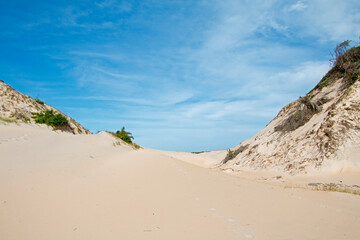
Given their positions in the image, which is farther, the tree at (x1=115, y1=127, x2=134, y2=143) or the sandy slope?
the tree at (x1=115, y1=127, x2=134, y2=143)

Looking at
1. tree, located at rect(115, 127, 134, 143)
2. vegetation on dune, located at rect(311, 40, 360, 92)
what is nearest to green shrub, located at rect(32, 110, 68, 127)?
tree, located at rect(115, 127, 134, 143)

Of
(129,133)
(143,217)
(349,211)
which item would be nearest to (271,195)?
(349,211)

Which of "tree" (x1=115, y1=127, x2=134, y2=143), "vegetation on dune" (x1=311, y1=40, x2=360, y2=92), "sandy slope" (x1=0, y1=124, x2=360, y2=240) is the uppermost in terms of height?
"vegetation on dune" (x1=311, y1=40, x2=360, y2=92)

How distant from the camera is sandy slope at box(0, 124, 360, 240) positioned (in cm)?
272

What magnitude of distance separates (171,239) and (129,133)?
24.4 meters

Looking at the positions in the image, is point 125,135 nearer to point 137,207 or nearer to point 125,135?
point 125,135

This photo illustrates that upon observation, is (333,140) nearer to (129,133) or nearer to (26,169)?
(26,169)

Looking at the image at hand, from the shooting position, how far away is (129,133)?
86.1ft

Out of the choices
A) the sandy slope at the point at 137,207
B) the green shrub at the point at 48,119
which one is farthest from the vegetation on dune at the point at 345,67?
the green shrub at the point at 48,119

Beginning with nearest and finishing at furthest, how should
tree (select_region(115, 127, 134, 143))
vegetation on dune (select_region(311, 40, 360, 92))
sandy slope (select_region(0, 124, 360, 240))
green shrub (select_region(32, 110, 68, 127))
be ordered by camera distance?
sandy slope (select_region(0, 124, 360, 240)) → vegetation on dune (select_region(311, 40, 360, 92)) → green shrub (select_region(32, 110, 68, 127)) → tree (select_region(115, 127, 134, 143))

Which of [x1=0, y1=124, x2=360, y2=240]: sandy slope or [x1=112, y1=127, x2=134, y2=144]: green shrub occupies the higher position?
[x1=112, y1=127, x2=134, y2=144]: green shrub

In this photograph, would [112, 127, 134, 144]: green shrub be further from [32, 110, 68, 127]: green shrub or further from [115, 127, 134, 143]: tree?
[32, 110, 68, 127]: green shrub

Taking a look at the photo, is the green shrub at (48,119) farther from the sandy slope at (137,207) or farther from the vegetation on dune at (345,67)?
the vegetation on dune at (345,67)

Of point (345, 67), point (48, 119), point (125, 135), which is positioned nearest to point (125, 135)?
point (125, 135)
